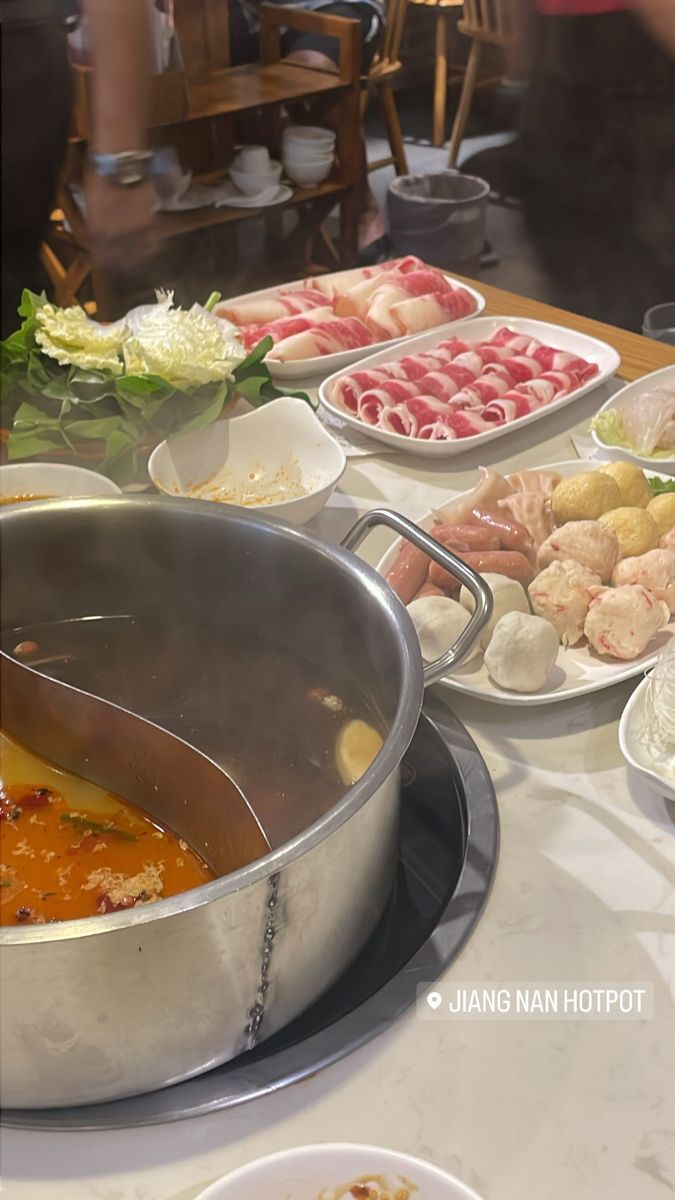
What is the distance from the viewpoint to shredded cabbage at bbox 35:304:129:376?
61.2 inches

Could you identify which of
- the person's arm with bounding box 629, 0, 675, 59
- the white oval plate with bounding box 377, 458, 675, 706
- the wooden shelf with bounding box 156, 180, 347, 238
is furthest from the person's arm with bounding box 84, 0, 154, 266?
the wooden shelf with bounding box 156, 180, 347, 238

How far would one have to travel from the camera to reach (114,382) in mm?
1526

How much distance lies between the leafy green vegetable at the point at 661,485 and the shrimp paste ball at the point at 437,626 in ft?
1.48

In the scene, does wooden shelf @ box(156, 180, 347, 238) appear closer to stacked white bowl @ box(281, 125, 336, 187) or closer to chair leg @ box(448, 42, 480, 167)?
stacked white bowl @ box(281, 125, 336, 187)

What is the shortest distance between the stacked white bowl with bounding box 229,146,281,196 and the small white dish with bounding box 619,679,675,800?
327 centimetres

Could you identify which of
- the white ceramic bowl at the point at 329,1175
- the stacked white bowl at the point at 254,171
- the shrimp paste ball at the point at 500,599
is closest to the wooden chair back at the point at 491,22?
the shrimp paste ball at the point at 500,599

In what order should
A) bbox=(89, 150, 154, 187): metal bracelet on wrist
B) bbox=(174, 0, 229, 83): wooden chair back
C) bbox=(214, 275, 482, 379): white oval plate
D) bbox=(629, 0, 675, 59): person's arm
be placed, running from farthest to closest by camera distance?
bbox=(174, 0, 229, 83): wooden chair back < bbox=(214, 275, 482, 379): white oval plate < bbox=(89, 150, 154, 187): metal bracelet on wrist < bbox=(629, 0, 675, 59): person's arm

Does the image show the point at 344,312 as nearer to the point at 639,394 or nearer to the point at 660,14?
the point at 639,394

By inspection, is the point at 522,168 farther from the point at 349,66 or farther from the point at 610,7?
the point at 610,7

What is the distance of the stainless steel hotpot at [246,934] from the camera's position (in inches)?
24.9

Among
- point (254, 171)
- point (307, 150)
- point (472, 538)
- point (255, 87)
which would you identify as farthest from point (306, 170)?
point (472, 538)

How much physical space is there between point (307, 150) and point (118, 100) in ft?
8.35

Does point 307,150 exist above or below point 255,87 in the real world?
below

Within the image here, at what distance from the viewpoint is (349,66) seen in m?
3.42
